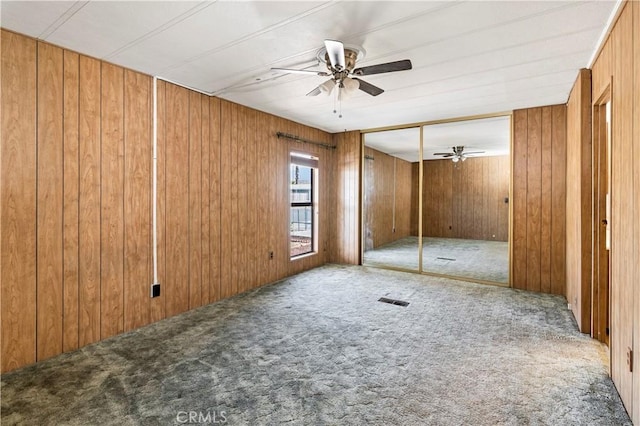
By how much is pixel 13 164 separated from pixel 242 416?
7.81 feet

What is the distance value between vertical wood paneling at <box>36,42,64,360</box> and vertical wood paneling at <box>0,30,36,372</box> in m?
0.04

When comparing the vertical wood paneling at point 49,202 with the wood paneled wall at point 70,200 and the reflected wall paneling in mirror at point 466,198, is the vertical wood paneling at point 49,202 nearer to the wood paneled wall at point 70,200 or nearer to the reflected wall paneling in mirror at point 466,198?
the wood paneled wall at point 70,200

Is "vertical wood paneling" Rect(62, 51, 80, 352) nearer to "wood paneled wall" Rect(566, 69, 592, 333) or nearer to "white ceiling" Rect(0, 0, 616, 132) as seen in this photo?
"white ceiling" Rect(0, 0, 616, 132)

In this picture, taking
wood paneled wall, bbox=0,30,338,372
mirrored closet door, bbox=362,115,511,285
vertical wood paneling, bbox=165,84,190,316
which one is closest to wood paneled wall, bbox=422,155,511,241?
mirrored closet door, bbox=362,115,511,285

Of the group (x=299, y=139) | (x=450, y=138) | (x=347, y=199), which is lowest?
(x=347, y=199)

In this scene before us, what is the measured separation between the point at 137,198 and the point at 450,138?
566 centimetres

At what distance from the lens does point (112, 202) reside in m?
2.81

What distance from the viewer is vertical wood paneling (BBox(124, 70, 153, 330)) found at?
291cm

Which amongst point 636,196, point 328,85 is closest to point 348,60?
point 328,85

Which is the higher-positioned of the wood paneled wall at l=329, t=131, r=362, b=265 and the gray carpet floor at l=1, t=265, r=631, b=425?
the wood paneled wall at l=329, t=131, r=362, b=265

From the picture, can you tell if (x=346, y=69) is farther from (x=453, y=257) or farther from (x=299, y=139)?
(x=453, y=257)

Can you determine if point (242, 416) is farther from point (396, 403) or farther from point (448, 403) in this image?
point (448, 403)

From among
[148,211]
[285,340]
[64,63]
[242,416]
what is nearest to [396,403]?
[242,416]

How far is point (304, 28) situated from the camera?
7.21 feet
